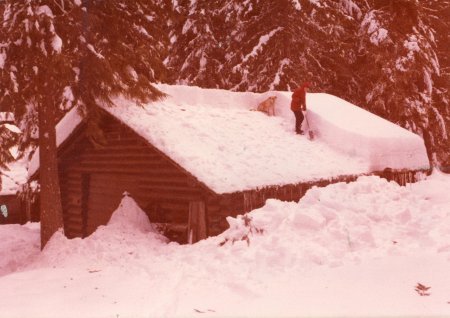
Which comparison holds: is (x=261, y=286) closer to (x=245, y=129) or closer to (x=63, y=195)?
(x=245, y=129)

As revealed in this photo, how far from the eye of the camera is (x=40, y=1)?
9609mm

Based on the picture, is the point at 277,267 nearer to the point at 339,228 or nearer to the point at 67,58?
the point at 339,228

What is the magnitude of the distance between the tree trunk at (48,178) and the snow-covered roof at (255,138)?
1.41m

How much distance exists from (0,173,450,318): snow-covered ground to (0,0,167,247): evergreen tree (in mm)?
2588

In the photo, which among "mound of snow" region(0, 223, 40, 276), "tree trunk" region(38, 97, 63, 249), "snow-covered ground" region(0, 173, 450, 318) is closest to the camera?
"snow-covered ground" region(0, 173, 450, 318)

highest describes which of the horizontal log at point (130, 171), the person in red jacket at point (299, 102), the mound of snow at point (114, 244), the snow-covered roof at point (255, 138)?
the person in red jacket at point (299, 102)

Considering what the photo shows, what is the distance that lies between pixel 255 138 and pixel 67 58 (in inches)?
217

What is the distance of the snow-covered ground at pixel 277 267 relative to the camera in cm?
557

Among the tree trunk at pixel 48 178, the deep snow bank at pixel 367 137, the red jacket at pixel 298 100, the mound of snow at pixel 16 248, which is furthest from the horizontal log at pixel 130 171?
the deep snow bank at pixel 367 137

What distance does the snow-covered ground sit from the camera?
557 centimetres

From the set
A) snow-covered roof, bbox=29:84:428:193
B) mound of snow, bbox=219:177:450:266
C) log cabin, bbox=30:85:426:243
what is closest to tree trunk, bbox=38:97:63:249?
log cabin, bbox=30:85:426:243

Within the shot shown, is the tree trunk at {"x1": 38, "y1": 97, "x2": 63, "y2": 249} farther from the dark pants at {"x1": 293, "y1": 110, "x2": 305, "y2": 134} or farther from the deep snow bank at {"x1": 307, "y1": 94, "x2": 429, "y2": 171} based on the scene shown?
the deep snow bank at {"x1": 307, "y1": 94, "x2": 429, "y2": 171}

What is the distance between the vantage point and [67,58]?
9.00 meters

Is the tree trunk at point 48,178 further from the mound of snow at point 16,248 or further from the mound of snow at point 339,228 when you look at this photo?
the mound of snow at point 339,228
